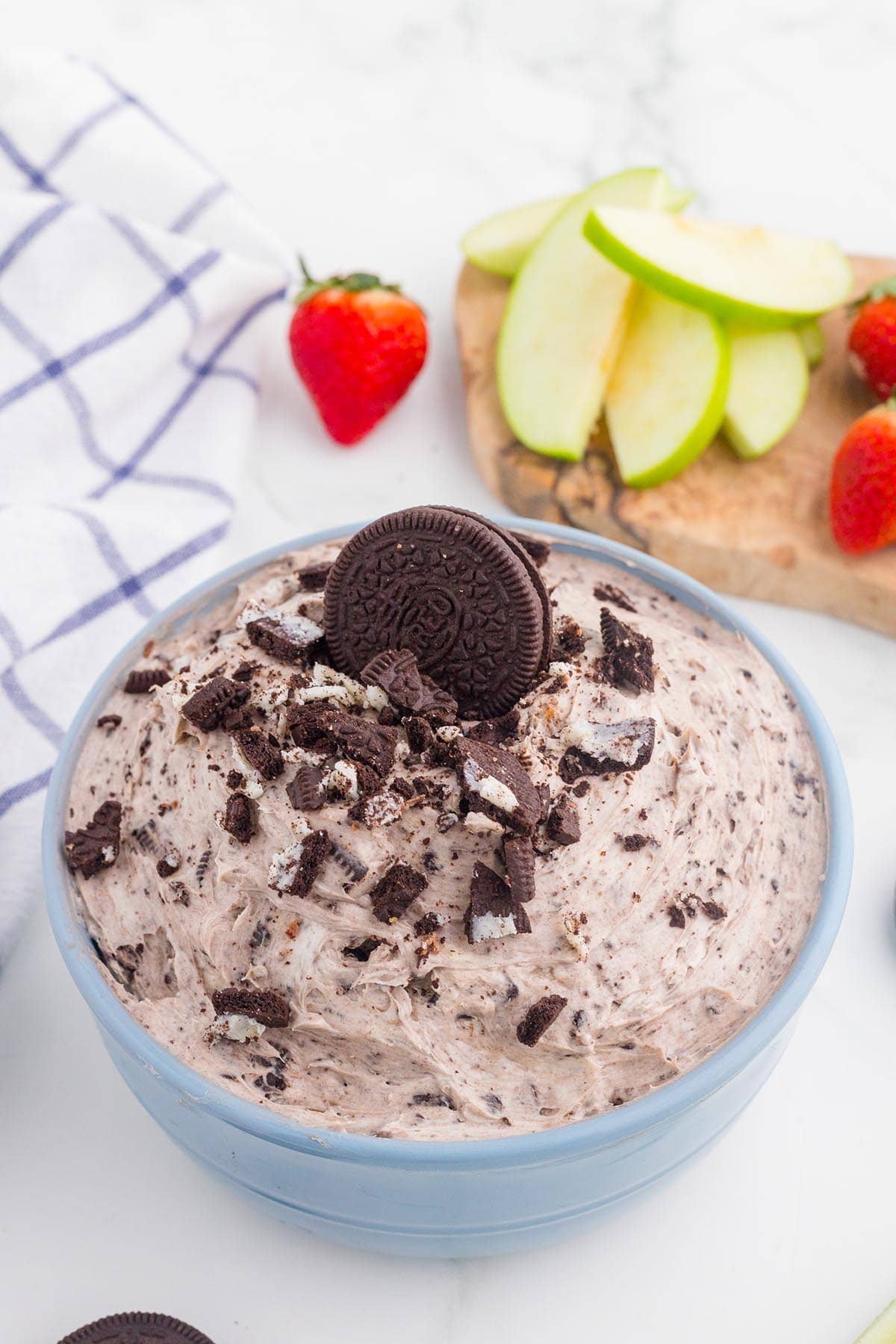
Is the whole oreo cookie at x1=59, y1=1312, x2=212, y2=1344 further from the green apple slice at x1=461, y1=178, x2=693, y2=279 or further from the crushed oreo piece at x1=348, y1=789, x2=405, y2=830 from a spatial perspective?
the green apple slice at x1=461, y1=178, x2=693, y2=279

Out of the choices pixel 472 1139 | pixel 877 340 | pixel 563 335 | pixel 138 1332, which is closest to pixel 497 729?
pixel 472 1139

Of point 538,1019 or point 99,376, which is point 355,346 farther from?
point 538,1019

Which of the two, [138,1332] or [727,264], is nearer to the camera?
[138,1332]

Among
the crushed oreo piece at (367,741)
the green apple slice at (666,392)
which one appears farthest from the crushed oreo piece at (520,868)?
the green apple slice at (666,392)

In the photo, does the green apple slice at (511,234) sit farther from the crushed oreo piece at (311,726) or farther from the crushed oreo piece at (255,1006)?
the crushed oreo piece at (255,1006)

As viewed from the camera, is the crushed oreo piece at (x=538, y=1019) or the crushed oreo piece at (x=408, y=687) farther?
the crushed oreo piece at (x=408, y=687)

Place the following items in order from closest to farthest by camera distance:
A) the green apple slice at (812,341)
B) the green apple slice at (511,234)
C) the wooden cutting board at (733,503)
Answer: the wooden cutting board at (733,503) → the green apple slice at (812,341) → the green apple slice at (511,234)
